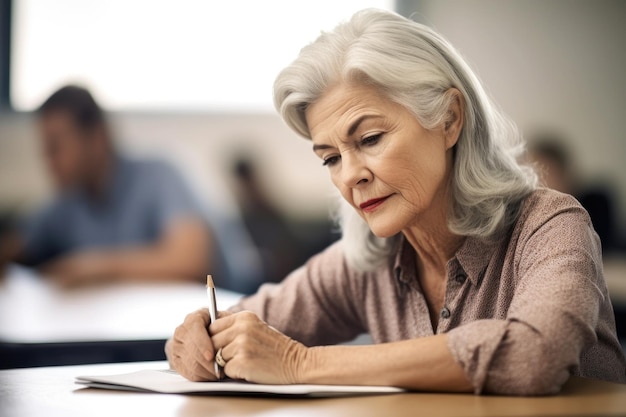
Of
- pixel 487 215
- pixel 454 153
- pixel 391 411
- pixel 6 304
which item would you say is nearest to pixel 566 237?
pixel 487 215

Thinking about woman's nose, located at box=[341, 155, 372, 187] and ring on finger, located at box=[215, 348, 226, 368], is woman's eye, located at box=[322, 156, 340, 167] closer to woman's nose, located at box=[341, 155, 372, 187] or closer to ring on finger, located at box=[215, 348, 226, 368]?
woman's nose, located at box=[341, 155, 372, 187]

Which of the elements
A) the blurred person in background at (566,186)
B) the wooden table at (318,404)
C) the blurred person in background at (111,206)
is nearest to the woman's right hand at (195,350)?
the wooden table at (318,404)

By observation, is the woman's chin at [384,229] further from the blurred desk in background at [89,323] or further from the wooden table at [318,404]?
the blurred desk in background at [89,323]

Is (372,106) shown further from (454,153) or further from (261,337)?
(261,337)

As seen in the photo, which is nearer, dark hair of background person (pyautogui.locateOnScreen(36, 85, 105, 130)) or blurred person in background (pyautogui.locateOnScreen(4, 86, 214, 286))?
blurred person in background (pyautogui.locateOnScreen(4, 86, 214, 286))

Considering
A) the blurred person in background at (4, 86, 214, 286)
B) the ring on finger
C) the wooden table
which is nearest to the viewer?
the wooden table

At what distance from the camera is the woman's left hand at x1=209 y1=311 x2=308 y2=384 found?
1239 mm

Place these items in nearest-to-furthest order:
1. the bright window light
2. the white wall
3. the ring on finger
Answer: the ring on finger
the bright window light
the white wall

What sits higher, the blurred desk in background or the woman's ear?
the woman's ear

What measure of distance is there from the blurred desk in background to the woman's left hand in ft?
2.32

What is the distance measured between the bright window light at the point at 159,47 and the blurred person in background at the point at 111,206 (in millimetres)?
2102

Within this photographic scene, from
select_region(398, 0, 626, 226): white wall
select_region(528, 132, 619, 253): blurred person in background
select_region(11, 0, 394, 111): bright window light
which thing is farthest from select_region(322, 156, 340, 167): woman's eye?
select_region(398, 0, 626, 226): white wall

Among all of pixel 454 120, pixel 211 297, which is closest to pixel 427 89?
pixel 454 120

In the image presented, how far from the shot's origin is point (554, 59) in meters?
6.55
